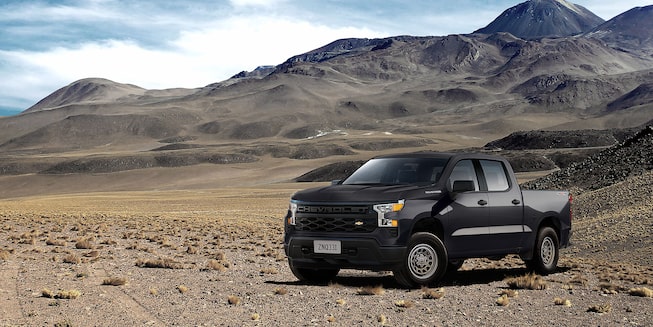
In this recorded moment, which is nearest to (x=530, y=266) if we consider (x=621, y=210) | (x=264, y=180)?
(x=621, y=210)

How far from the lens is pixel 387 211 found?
11992mm

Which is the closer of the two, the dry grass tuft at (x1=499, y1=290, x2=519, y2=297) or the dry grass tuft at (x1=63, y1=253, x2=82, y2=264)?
the dry grass tuft at (x1=499, y1=290, x2=519, y2=297)

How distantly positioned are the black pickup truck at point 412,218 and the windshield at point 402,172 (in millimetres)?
18

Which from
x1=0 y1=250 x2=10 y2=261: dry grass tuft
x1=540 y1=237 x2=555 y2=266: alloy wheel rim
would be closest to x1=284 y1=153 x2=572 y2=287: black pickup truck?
x1=540 y1=237 x2=555 y2=266: alloy wheel rim

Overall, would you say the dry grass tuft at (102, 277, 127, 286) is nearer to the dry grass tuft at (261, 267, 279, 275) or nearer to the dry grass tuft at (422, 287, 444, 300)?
the dry grass tuft at (261, 267, 279, 275)

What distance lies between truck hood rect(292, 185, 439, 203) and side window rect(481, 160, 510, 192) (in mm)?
1890

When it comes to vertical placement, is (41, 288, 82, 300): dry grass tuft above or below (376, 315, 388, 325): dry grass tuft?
above

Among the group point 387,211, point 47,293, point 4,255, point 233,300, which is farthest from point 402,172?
point 4,255

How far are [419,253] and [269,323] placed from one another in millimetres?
3425

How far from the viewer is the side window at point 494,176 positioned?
14.0 metres

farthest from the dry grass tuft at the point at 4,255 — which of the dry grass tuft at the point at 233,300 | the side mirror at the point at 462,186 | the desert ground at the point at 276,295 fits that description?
the side mirror at the point at 462,186

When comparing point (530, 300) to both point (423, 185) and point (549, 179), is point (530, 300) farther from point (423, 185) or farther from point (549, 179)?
point (549, 179)

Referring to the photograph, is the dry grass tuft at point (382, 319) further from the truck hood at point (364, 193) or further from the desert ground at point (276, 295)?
the truck hood at point (364, 193)

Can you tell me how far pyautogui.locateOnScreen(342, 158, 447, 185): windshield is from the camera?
13.1m
